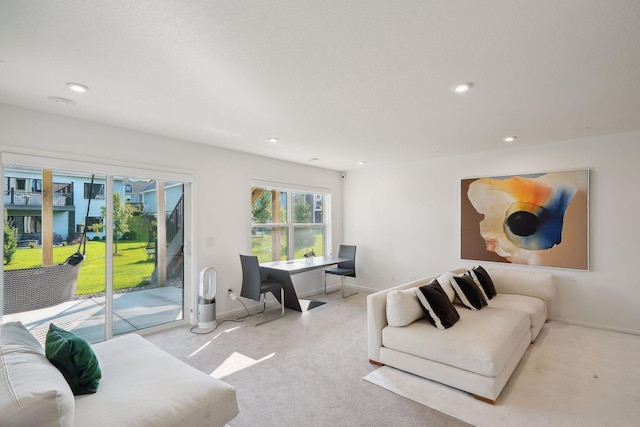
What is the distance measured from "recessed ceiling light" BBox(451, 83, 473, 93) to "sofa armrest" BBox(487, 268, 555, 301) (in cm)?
287

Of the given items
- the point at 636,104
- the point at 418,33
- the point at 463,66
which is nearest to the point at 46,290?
the point at 418,33

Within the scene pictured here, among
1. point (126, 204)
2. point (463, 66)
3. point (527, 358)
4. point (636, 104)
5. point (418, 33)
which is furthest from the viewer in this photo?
point (126, 204)

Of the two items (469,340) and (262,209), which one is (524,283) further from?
(262,209)

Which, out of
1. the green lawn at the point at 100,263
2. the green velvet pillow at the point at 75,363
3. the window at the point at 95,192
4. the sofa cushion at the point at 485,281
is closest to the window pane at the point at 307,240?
the green lawn at the point at 100,263

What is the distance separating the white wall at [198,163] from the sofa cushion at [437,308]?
2.86 m

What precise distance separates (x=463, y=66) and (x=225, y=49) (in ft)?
5.40

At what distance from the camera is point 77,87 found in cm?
253

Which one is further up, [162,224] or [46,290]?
[162,224]

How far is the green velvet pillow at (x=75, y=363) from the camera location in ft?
5.48

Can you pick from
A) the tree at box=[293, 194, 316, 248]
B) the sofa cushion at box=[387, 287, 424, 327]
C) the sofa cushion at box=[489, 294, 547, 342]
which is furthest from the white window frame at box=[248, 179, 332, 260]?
the sofa cushion at box=[489, 294, 547, 342]

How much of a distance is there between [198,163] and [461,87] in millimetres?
3393

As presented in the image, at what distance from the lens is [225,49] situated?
198cm

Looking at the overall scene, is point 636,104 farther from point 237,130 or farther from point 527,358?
point 237,130

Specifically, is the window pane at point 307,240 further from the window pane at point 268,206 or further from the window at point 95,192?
the window at point 95,192
